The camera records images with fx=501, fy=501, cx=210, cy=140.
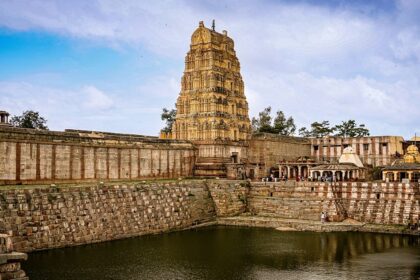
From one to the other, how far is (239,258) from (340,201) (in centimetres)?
2214

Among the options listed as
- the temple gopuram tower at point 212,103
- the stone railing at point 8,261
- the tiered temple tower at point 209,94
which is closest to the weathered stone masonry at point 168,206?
the temple gopuram tower at point 212,103

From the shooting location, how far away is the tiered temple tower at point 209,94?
72562mm

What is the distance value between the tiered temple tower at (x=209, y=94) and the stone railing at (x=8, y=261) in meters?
49.2

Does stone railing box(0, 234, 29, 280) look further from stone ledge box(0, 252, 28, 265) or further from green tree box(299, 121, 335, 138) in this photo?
green tree box(299, 121, 335, 138)

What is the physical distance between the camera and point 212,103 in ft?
237

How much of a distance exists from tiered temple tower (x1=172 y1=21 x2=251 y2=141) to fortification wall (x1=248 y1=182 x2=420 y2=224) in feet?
44.9

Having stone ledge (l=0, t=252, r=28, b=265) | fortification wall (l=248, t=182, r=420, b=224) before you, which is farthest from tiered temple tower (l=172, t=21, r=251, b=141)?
stone ledge (l=0, t=252, r=28, b=265)

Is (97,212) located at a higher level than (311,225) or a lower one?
higher

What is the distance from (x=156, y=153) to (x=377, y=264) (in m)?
35.6

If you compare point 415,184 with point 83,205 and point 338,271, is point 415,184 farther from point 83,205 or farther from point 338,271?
point 83,205

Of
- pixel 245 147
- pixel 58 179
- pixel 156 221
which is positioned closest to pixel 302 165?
pixel 245 147

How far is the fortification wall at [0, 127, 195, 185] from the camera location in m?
48.3

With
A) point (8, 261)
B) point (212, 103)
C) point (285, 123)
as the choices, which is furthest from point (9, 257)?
point (285, 123)

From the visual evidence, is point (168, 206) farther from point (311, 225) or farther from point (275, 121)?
point (275, 121)
